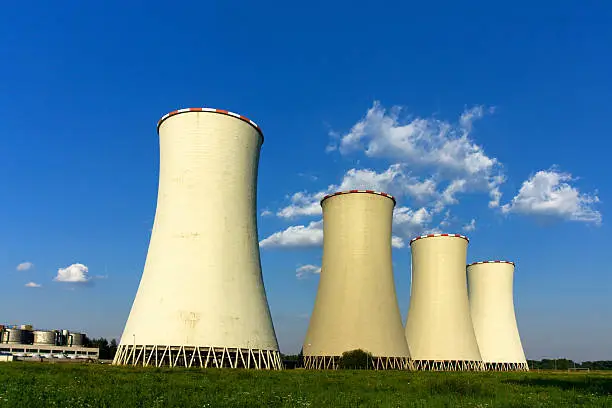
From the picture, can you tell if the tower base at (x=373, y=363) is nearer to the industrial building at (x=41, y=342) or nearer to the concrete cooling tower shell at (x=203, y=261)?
the concrete cooling tower shell at (x=203, y=261)

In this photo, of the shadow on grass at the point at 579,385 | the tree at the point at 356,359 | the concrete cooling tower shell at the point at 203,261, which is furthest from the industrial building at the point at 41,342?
the shadow on grass at the point at 579,385

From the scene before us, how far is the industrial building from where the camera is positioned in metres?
65.8

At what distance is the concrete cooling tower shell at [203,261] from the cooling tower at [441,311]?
18316mm

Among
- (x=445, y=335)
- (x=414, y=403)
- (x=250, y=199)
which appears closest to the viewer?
(x=414, y=403)

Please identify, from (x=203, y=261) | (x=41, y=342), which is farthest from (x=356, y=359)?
(x=41, y=342)

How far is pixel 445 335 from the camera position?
126 ft

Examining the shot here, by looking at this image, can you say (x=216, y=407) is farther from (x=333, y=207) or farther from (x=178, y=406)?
(x=333, y=207)

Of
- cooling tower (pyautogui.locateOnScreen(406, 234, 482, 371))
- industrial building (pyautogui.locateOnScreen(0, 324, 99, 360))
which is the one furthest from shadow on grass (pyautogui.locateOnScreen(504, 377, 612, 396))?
industrial building (pyautogui.locateOnScreen(0, 324, 99, 360))

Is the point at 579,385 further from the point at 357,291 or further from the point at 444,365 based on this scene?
the point at 444,365

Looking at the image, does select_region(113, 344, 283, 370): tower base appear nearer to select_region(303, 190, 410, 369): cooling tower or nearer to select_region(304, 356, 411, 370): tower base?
select_region(303, 190, 410, 369): cooling tower

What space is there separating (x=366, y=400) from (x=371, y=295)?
2086 cm

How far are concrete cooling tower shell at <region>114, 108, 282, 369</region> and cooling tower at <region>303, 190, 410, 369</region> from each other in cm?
850

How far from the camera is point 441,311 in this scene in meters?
38.6

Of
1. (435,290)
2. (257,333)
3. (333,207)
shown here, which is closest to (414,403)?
(257,333)
